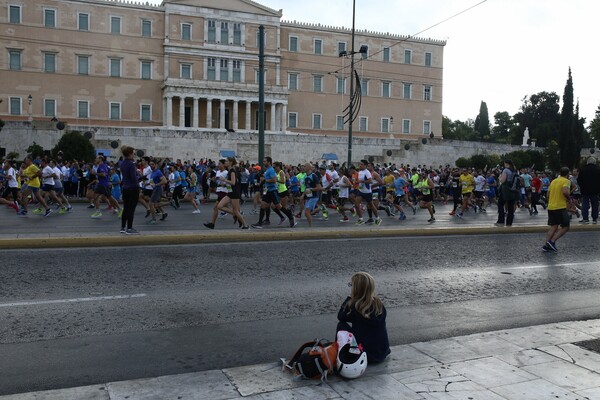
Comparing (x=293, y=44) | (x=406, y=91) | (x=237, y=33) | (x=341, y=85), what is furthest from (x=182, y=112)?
(x=406, y=91)

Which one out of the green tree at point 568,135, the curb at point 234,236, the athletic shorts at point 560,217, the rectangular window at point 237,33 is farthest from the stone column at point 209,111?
the athletic shorts at point 560,217

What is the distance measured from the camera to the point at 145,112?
64.1 meters

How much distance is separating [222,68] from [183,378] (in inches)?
2519

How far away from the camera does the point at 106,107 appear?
6253 cm

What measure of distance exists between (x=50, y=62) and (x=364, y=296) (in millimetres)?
62698

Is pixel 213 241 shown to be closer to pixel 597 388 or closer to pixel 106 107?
pixel 597 388

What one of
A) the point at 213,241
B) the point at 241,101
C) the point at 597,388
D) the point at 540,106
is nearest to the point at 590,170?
the point at 213,241

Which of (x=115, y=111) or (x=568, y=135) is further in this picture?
(x=568, y=135)

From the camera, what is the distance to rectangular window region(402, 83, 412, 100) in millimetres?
75375

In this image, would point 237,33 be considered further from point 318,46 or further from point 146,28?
point 318,46

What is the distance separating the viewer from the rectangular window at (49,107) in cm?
6050

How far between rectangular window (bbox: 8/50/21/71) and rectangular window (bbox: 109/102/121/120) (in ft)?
30.8

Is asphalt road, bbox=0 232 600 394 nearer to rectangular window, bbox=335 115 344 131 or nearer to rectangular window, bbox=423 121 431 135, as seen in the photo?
rectangular window, bbox=335 115 344 131

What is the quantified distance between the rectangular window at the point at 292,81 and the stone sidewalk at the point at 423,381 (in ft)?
214
